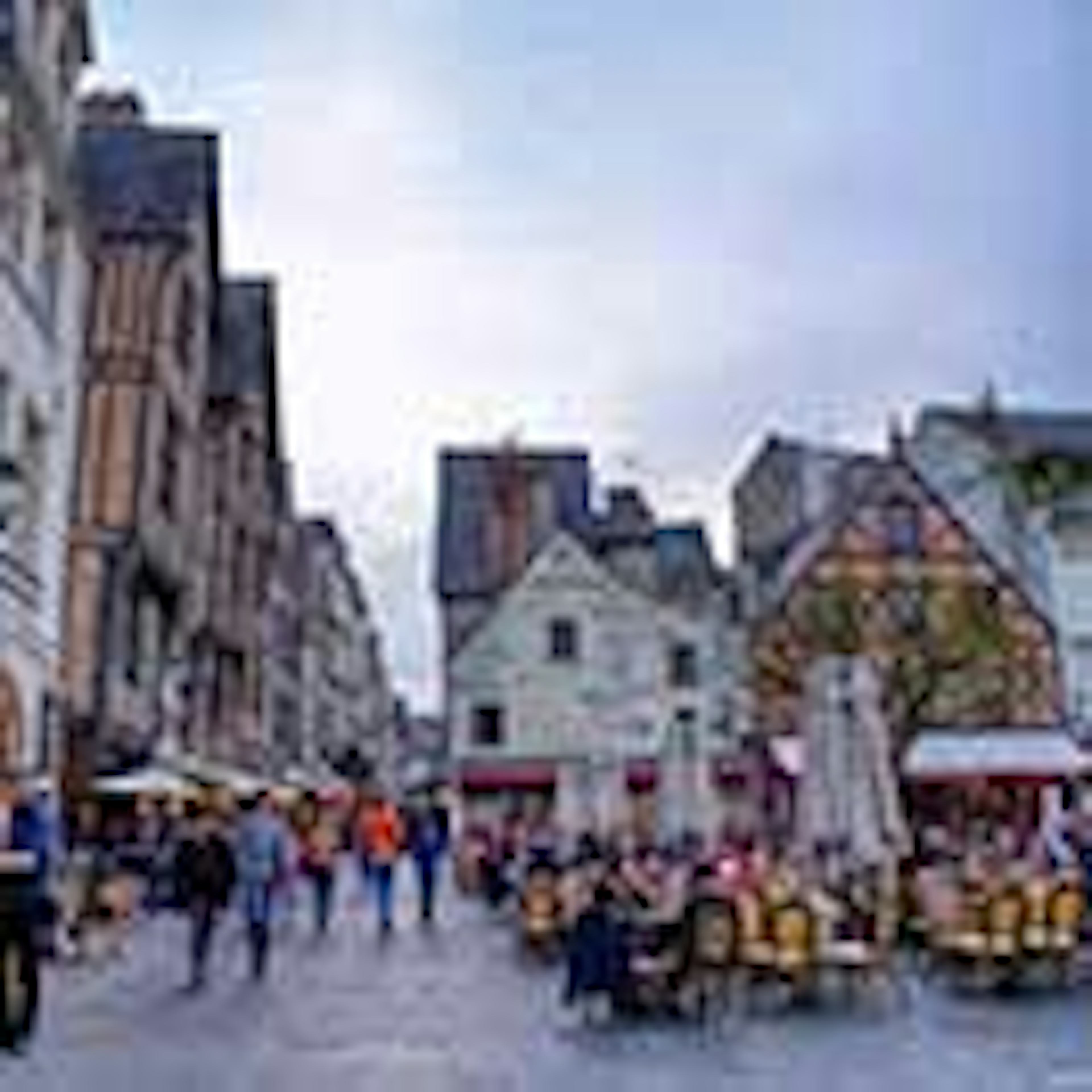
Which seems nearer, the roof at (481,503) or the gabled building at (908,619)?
the gabled building at (908,619)

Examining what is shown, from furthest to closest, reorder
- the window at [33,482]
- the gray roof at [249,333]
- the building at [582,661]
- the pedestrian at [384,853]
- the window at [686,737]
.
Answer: the building at [582,661], the gray roof at [249,333], the window at [33,482], the window at [686,737], the pedestrian at [384,853]

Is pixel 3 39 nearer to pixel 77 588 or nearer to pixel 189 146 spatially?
pixel 77 588

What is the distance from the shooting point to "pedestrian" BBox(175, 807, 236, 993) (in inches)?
712

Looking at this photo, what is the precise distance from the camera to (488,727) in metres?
61.7

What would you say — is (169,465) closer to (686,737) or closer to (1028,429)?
(686,737)

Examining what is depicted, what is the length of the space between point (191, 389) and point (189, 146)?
4748 millimetres

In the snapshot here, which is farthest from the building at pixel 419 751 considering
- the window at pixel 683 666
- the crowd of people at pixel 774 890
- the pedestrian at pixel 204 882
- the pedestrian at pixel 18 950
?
the pedestrian at pixel 18 950

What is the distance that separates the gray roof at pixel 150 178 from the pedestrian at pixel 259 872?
857 inches

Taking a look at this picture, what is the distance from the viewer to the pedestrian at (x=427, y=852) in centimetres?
2519

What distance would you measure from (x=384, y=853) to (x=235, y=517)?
1094 inches

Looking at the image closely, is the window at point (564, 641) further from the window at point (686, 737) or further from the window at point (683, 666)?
the window at point (686, 737)

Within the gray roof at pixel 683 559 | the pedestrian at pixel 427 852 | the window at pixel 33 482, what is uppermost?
the gray roof at pixel 683 559

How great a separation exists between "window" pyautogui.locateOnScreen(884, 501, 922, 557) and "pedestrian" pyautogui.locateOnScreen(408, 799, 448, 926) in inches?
1238

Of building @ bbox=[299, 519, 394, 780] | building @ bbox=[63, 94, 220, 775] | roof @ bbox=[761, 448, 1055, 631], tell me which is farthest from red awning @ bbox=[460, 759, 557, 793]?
building @ bbox=[299, 519, 394, 780]
